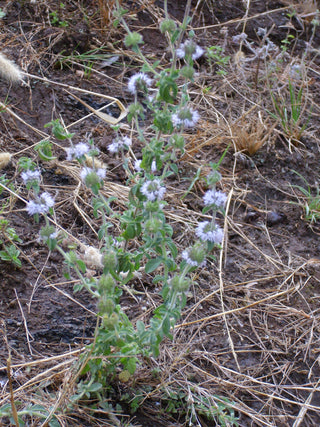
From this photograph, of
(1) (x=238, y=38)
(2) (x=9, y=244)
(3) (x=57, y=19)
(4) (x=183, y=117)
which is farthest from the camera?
(1) (x=238, y=38)

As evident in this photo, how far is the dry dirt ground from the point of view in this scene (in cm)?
182

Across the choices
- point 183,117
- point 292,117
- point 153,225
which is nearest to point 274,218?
point 292,117

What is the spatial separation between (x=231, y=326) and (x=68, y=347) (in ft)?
2.30

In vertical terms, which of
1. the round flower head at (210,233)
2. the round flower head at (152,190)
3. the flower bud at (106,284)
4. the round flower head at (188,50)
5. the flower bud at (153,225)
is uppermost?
the round flower head at (188,50)

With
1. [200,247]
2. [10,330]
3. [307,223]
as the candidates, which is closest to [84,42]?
[307,223]

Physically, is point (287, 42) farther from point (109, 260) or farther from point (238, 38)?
point (109, 260)

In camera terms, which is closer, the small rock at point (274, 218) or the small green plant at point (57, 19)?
the small rock at point (274, 218)

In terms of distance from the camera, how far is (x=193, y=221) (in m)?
2.41

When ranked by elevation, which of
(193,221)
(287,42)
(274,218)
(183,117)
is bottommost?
(274,218)

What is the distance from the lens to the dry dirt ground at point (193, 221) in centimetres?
182

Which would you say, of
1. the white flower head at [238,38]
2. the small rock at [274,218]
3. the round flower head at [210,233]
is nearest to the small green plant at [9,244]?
the round flower head at [210,233]

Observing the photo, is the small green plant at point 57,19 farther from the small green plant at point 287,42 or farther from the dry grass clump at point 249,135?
the small green plant at point 287,42

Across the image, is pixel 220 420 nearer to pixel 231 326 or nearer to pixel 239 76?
pixel 231 326

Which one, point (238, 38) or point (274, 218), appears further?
point (238, 38)
